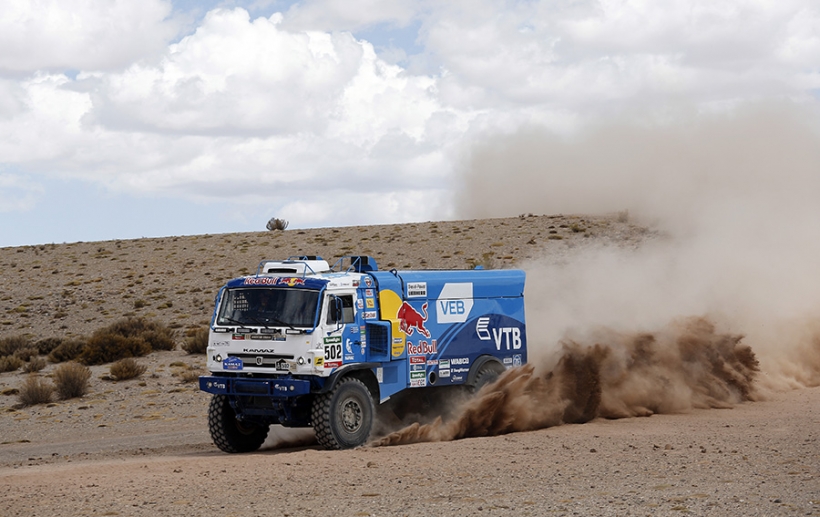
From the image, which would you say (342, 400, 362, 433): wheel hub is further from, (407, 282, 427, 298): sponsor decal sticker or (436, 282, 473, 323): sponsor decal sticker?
(436, 282, 473, 323): sponsor decal sticker

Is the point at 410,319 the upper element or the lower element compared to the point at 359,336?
upper

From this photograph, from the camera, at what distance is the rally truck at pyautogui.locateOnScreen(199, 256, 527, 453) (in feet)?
53.7

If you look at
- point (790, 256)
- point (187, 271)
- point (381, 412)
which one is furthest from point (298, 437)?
point (187, 271)

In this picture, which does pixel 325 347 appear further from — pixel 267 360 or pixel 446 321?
pixel 446 321

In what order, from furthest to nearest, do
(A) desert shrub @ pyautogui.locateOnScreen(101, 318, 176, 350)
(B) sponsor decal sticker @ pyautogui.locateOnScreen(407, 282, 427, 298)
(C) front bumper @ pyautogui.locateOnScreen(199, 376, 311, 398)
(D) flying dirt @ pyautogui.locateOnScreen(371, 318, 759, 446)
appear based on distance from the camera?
1. (A) desert shrub @ pyautogui.locateOnScreen(101, 318, 176, 350)
2. (D) flying dirt @ pyautogui.locateOnScreen(371, 318, 759, 446)
3. (B) sponsor decal sticker @ pyautogui.locateOnScreen(407, 282, 427, 298)
4. (C) front bumper @ pyautogui.locateOnScreen(199, 376, 311, 398)

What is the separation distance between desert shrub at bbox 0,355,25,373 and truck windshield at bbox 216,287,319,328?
740 inches

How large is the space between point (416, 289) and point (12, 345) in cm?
2427

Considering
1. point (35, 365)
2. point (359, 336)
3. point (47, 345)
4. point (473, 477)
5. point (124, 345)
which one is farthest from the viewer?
point (47, 345)

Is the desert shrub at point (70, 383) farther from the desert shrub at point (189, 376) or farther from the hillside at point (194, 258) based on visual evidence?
the hillside at point (194, 258)

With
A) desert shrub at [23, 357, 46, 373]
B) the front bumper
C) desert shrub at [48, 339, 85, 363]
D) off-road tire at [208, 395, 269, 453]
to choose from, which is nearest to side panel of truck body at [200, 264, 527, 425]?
the front bumper

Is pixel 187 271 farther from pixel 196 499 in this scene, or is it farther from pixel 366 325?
pixel 196 499

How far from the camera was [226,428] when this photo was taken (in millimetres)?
17344

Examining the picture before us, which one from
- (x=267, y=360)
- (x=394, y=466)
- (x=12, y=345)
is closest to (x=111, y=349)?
(x=12, y=345)

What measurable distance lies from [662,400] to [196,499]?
12.2 metres
